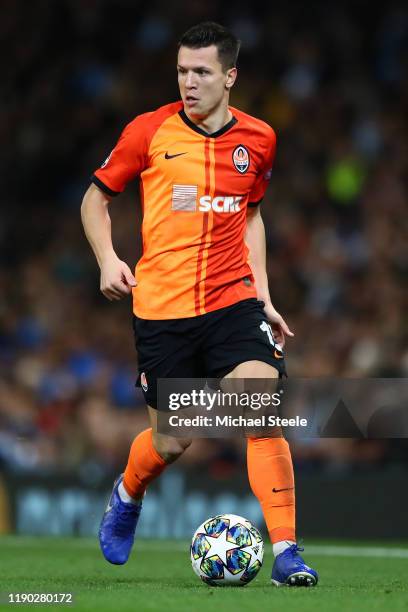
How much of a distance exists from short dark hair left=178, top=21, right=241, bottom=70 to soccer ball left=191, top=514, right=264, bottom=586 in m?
2.07

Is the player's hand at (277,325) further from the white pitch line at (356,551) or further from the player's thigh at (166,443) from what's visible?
the white pitch line at (356,551)

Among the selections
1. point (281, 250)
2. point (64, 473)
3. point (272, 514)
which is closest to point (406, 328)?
point (281, 250)

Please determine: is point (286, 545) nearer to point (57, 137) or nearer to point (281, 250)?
point (281, 250)

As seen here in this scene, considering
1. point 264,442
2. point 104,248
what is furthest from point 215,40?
point 264,442

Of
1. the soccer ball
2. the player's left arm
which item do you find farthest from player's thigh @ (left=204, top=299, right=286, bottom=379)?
the soccer ball

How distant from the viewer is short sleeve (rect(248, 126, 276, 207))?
6629 millimetres

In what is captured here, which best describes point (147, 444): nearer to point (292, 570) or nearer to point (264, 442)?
point (264, 442)

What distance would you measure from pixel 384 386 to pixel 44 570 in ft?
13.1

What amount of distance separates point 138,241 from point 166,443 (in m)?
8.36

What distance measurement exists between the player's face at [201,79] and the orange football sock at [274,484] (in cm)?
151

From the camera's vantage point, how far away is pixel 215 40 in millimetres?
6336

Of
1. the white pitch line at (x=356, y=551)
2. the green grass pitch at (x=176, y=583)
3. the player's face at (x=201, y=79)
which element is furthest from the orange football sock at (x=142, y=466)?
the white pitch line at (x=356, y=551)

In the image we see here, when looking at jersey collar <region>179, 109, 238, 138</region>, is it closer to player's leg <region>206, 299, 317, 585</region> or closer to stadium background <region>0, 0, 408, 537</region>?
player's leg <region>206, 299, 317, 585</region>

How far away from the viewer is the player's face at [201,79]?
6.32 meters
